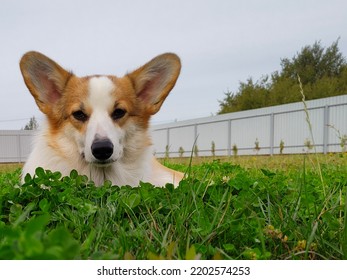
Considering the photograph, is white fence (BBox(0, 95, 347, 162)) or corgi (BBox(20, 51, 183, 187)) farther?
white fence (BBox(0, 95, 347, 162))

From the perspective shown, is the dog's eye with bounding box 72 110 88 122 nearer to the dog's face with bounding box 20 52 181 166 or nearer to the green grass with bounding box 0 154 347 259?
the dog's face with bounding box 20 52 181 166

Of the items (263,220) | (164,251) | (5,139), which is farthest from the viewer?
(5,139)

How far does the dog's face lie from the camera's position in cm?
318

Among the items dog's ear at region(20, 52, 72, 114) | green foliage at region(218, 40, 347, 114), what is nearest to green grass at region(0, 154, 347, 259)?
dog's ear at region(20, 52, 72, 114)

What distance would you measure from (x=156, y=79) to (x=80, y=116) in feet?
3.45

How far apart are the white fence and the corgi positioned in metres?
12.5

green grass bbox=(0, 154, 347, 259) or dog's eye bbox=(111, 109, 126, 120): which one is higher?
dog's eye bbox=(111, 109, 126, 120)

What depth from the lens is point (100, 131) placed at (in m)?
3.06

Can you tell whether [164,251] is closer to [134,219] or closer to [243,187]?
[134,219]

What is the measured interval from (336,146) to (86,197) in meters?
17.6

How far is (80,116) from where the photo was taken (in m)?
3.35

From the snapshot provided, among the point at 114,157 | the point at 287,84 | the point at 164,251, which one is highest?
the point at 287,84

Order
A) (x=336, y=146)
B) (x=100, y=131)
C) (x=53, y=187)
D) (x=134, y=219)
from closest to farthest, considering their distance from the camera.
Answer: (x=134, y=219), (x=53, y=187), (x=100, y=131), (x=336, y=146)

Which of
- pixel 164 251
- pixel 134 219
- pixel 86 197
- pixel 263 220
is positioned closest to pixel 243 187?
pixel 263 220
